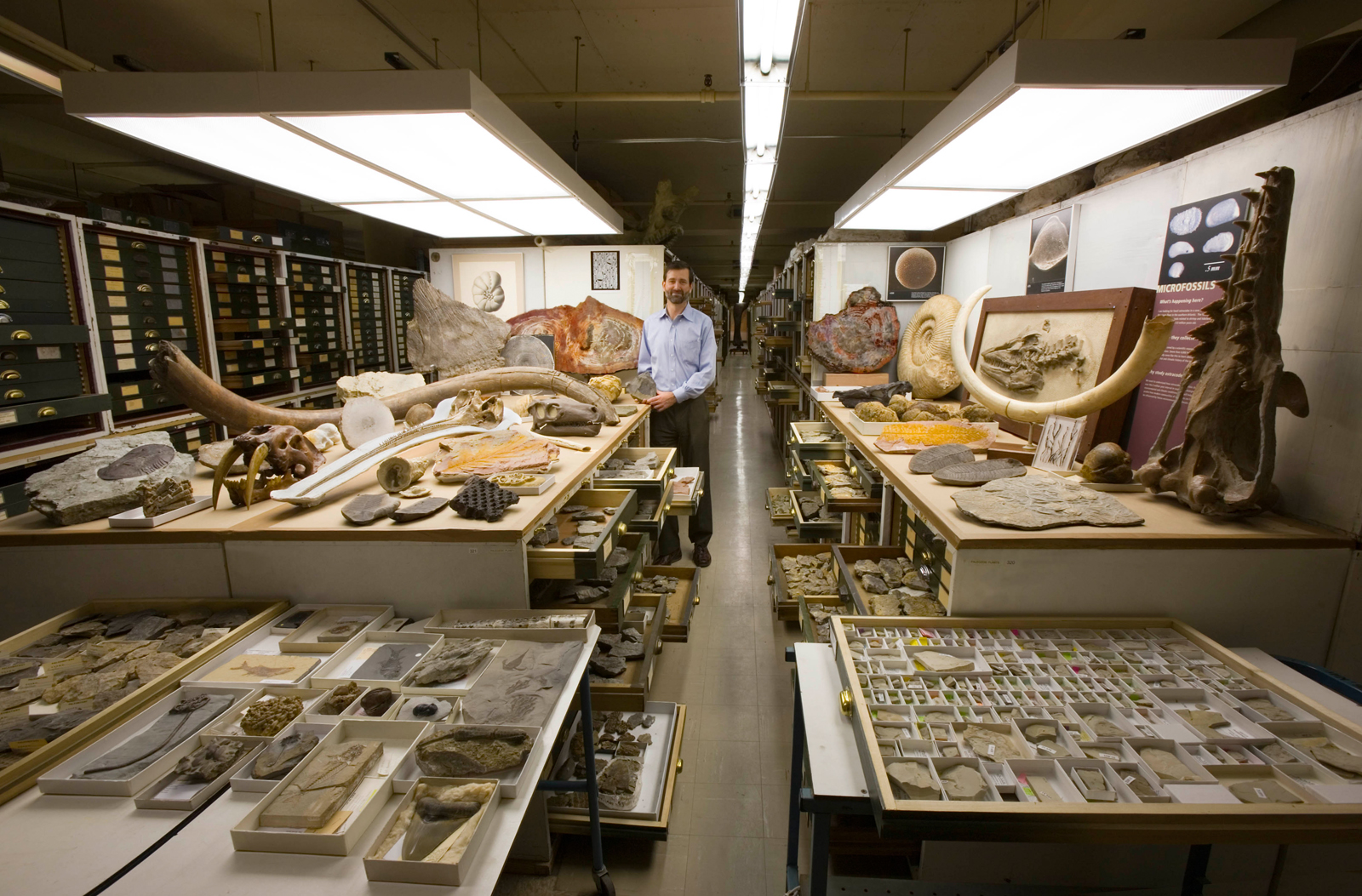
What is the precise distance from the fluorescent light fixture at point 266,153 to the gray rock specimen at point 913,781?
113 inches

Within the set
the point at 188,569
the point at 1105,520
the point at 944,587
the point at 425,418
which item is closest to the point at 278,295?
the point at 425,418

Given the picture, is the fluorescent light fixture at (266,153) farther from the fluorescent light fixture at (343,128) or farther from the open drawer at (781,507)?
the open drawer at (781,507)

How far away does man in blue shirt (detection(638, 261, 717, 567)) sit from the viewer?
470 centimetres

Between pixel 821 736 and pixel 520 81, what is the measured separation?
6.11 meters

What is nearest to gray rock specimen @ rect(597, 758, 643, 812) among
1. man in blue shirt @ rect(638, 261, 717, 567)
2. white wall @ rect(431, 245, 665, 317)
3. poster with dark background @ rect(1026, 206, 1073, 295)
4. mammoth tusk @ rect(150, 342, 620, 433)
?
mammoth tusk @ rect(150, 342, 620, 433)

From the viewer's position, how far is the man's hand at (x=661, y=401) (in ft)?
14.9

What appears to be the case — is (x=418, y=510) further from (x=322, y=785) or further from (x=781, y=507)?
(x=781, y=507)

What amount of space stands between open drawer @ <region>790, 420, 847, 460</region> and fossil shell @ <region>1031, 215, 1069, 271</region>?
1.58 meters

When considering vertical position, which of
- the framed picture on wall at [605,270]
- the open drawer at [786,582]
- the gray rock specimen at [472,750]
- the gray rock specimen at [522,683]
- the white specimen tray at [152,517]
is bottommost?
the open drawer at [786,582]

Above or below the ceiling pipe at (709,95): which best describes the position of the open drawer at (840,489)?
below

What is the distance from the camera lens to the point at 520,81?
222 inches

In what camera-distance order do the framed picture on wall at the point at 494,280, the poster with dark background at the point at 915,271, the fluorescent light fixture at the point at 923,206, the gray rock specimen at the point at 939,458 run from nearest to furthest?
the gray rock specimen at the point at 939,458 < the fluorescent light fixture at the point at 923,206 < the poster with dark background at the point at 915,271 < the framed picture on wall at the point at 494,280

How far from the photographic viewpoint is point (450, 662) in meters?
1.59

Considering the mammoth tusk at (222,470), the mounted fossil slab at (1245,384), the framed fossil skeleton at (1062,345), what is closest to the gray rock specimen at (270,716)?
the mammoth tusk at (222,470)
